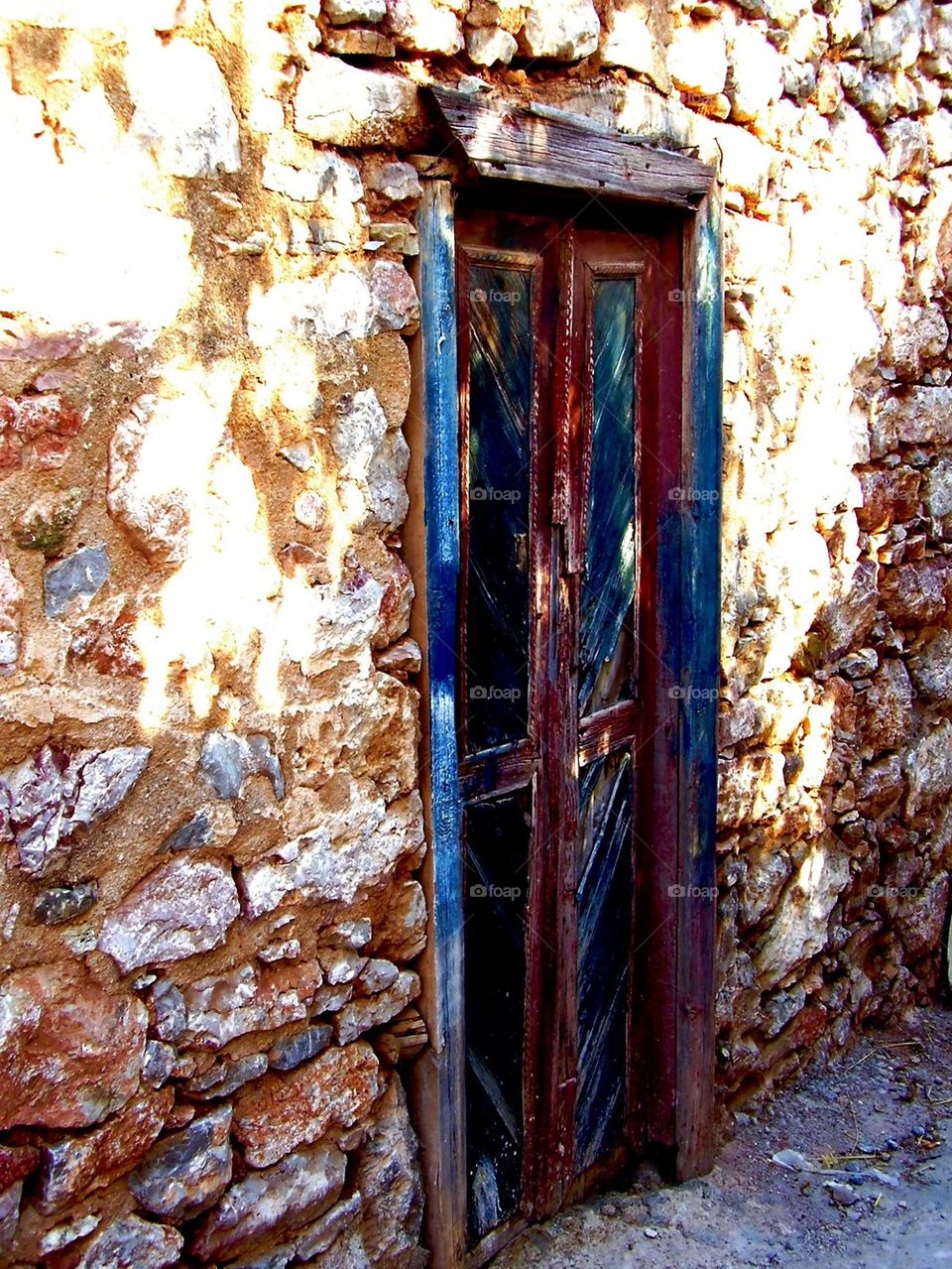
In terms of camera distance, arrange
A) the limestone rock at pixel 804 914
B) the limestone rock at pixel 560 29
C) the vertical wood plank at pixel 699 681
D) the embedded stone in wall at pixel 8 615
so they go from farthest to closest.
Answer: the limestone rock at pixel 804 914 → the vertical wood plank at pixel 699 681 → the limestone rock at pixel 560 29 → the embedded stone in wall at pixel 8 615

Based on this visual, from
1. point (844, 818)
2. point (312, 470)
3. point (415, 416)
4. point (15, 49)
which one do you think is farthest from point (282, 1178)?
point (844, 818)

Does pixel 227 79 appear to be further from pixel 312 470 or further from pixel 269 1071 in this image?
pixel 269 1071

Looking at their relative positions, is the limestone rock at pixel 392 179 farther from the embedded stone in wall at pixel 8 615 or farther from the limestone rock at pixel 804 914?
the limestone rock at pixel 804 914

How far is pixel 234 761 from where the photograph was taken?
6.49 feet

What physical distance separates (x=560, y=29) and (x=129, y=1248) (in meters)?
2.34

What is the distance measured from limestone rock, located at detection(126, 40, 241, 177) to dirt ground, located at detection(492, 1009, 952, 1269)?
2.35 metres

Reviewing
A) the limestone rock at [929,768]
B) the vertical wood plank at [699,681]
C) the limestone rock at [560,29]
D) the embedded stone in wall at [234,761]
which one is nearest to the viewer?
the embedded stone in wall at [234,761]

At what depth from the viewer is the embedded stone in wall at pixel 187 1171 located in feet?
6.28

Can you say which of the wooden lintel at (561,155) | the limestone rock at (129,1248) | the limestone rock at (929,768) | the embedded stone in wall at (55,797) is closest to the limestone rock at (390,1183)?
the limestone rock at (129,1248)

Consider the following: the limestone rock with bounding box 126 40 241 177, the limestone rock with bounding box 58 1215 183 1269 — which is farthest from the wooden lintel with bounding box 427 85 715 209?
the limestone rock with bounding box 58 1215 183 1269

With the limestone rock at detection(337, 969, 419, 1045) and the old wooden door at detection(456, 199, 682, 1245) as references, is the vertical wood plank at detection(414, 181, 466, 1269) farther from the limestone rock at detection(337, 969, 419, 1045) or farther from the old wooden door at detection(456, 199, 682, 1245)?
the old wooden door at detection(456, 199, 682, 1245)

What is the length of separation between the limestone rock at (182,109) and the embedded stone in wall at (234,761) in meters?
0.88

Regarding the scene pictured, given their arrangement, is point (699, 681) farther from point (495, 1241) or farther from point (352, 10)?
point (352, 10)

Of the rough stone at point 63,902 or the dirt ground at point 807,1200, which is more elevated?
the rough stone at point 63,902
